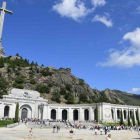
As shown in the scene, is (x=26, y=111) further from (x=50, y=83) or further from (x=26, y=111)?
(x=50, y=83)

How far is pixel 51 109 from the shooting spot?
64.1 meters

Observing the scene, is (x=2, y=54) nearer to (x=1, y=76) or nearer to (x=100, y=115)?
(x=1, y=76)

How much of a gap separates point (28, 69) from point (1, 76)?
1562cm

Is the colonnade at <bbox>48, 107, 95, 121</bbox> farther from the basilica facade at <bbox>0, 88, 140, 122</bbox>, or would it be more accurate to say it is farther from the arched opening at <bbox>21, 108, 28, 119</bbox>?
the arched opening at <bbox>21, 108, 28, 119</bbox>

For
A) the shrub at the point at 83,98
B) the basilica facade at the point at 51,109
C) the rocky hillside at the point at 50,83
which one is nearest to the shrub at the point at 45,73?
the rocky hillside at the point at 50,83

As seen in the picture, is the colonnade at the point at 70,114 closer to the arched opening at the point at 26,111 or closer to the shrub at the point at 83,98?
the arched opening at the point at 26,111

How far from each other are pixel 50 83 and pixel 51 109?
25.9 metres

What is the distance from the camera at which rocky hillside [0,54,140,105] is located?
81.1 metres

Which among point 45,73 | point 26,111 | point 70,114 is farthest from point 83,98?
point 26,111

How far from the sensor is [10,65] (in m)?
93.0

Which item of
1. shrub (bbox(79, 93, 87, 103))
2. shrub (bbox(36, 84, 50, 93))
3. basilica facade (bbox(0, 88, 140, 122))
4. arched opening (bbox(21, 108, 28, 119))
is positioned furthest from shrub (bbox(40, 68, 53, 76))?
arched opening (bbox(21, 108, 28, 119))

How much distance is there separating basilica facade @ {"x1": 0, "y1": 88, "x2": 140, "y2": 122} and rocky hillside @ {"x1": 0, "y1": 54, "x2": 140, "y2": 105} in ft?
38.8

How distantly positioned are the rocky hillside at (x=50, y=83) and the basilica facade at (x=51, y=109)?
11822 millimetres

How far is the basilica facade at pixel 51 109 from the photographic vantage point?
Answer: 57.5 m
